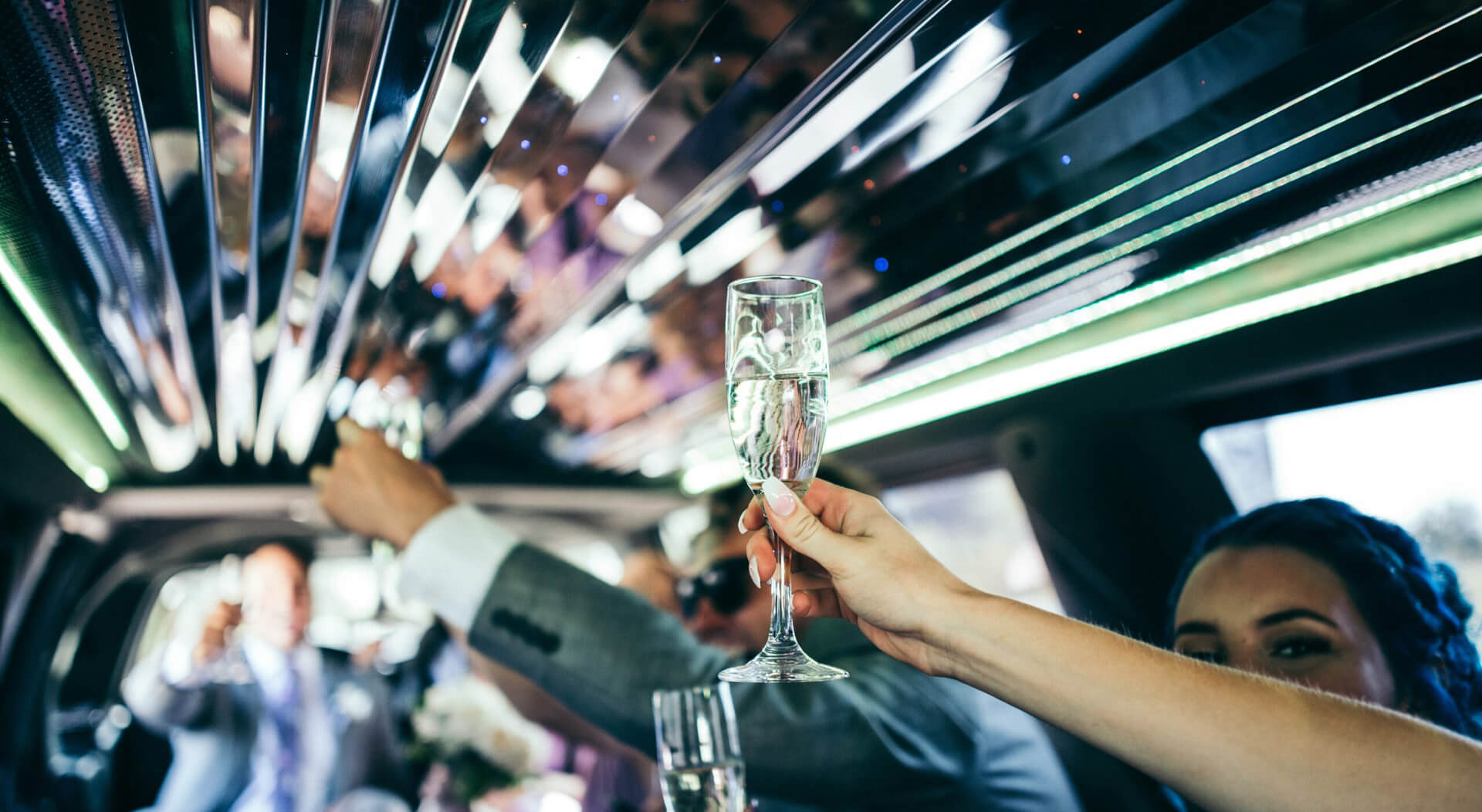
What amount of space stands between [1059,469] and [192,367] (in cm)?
237

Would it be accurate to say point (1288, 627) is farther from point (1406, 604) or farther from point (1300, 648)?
point (1406, 604)

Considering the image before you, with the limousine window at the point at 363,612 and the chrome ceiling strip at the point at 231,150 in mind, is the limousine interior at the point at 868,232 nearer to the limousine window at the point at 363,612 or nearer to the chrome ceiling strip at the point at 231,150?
the chrome ceiling strip at the point at 231,150

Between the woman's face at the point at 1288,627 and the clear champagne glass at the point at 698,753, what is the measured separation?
82 cm

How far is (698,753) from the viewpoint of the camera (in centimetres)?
138

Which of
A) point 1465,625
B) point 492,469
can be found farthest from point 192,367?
point 1465,625

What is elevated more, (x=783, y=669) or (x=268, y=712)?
(x=783, y=669)

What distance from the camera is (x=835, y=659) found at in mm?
2180

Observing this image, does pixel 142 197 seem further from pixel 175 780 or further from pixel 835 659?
pixel 175 780

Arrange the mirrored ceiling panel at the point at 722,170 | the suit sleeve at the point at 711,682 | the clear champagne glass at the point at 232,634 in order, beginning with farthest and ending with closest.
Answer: the clear champagne glass at the point at 232,634 < the suit sleeve at the point at 711,682 < the mirrored ceiling panel at the point at 722,170

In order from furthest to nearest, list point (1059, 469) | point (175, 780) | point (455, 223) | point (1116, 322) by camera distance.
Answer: point (175, 780), point (1059, 469), point (1116, 322), point (455, 223)

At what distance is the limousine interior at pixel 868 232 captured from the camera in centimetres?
100

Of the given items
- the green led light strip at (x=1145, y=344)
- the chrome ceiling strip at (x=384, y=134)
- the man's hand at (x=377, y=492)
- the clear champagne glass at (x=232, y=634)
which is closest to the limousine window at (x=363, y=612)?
the clear champagne glass at (x=232, y=634)

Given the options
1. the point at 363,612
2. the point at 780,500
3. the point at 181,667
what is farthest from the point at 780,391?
the point at 181,667

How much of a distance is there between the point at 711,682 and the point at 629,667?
18cm
